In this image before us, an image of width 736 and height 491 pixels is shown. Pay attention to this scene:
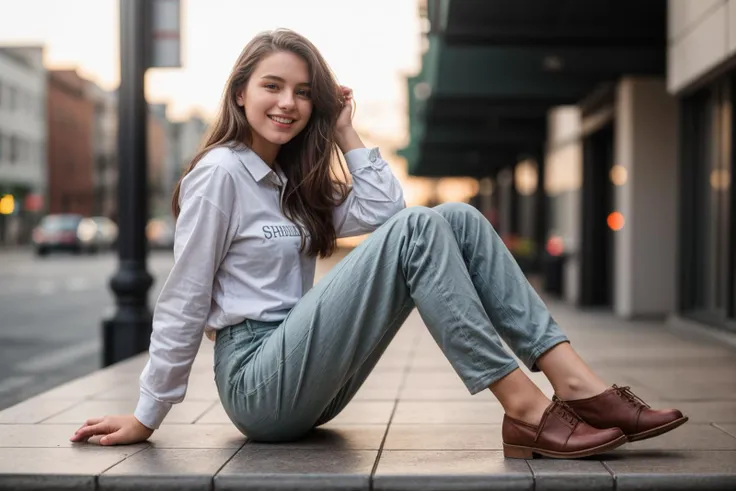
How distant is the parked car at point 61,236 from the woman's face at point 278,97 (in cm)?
3366

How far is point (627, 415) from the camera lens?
9.77 feet

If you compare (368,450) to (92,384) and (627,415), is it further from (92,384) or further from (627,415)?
(92,384)

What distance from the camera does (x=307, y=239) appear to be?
3.41m

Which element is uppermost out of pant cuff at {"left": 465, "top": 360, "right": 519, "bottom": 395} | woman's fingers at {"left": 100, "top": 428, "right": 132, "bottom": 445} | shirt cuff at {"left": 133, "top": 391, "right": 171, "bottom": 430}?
pant cuff at {"left": 465, "top": 360, "right": 519, "bottom": 395}

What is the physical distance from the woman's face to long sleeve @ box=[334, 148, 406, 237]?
289 millimetres

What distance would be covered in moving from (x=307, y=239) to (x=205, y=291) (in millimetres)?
413

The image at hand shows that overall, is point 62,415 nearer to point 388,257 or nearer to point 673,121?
point 388,257

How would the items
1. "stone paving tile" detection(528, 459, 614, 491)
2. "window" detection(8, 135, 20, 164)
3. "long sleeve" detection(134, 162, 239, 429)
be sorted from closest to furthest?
"stone paving tile" detection(528, 459, 614, 491), "long sleeve" detection(134, 162, 239, 429), "window" detection(8, 135, 20, 164)

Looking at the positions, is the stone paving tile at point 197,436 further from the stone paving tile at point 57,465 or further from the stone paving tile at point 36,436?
the stone paving tile at point 36,436

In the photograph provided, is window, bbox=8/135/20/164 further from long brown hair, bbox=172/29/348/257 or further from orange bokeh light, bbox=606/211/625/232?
long brown hair, bbox=172/29/348/257

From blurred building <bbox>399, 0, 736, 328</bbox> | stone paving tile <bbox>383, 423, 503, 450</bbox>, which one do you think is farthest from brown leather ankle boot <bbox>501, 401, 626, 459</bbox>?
blurred building <bbox>399, 0, 736, 328</bbox>

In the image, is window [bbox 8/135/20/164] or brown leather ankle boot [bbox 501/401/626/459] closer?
brown leather ankle boot [bbox 501/401/626/459]

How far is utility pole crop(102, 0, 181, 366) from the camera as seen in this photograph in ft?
23.0

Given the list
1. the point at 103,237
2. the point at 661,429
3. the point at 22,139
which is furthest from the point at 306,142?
the point at 22,139
